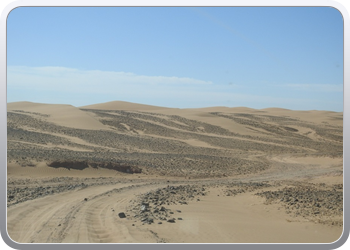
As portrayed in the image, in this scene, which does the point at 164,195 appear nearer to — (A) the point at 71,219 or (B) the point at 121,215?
(B) the point at 121,215

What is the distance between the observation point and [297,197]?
1005 cm

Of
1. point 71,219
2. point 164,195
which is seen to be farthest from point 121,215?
point 164,195

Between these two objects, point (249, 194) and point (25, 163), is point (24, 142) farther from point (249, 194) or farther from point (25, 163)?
point (249, 194)

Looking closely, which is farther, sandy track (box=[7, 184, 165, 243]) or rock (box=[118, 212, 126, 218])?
rock (box=[118, 212, 126, 218])

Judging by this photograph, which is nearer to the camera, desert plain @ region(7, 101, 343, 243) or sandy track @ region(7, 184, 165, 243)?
sandy track @ region(7, 184, 165, 243)

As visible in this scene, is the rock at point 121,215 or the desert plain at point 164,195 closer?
the desert plain at point 164,195

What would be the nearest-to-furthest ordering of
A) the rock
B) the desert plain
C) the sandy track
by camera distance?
the sandy track, the desert plain, the rock

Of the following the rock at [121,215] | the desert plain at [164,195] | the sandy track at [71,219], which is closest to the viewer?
the sandy track at [71,219]

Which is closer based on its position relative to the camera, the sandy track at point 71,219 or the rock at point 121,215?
the sandy track at point 71,219

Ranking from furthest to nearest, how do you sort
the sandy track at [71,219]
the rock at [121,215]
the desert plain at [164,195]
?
the rock at [121,215] < the desert plain at [164,195] < the sandy track at [71,219]

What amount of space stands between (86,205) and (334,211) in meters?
5.82

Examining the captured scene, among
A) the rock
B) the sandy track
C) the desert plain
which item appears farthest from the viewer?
the rock
